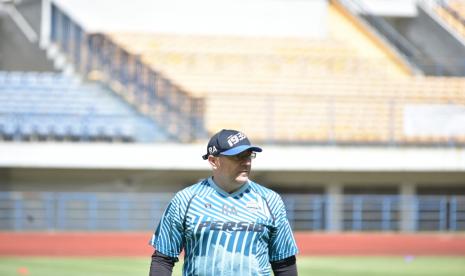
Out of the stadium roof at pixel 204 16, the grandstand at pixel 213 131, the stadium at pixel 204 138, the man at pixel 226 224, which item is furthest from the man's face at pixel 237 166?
the stadium roof at pixel 204 16

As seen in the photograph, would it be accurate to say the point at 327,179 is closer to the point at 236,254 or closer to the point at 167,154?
the point at 167,154

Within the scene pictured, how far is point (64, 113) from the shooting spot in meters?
22.4

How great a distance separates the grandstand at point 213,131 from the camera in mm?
22062

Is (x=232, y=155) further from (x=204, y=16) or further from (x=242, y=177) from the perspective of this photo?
(x=204, y=16)

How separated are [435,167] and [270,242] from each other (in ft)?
59.7

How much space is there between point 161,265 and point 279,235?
59cm

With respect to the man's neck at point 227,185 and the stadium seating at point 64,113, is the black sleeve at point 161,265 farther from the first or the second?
the stadium seating at point 64,113

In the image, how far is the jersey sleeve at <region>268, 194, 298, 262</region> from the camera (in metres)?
5.04

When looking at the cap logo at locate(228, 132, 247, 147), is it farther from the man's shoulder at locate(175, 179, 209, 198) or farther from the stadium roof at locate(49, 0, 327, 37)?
the stadium roof at locate(49, 0, 327, 37)

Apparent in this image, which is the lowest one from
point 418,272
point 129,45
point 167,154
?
point 418,272

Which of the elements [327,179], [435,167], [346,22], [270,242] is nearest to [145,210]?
[327,179]

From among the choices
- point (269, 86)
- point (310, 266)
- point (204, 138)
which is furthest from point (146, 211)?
point (310, 266)

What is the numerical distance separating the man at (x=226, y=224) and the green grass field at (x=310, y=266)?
935cm

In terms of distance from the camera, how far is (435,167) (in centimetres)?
2280
